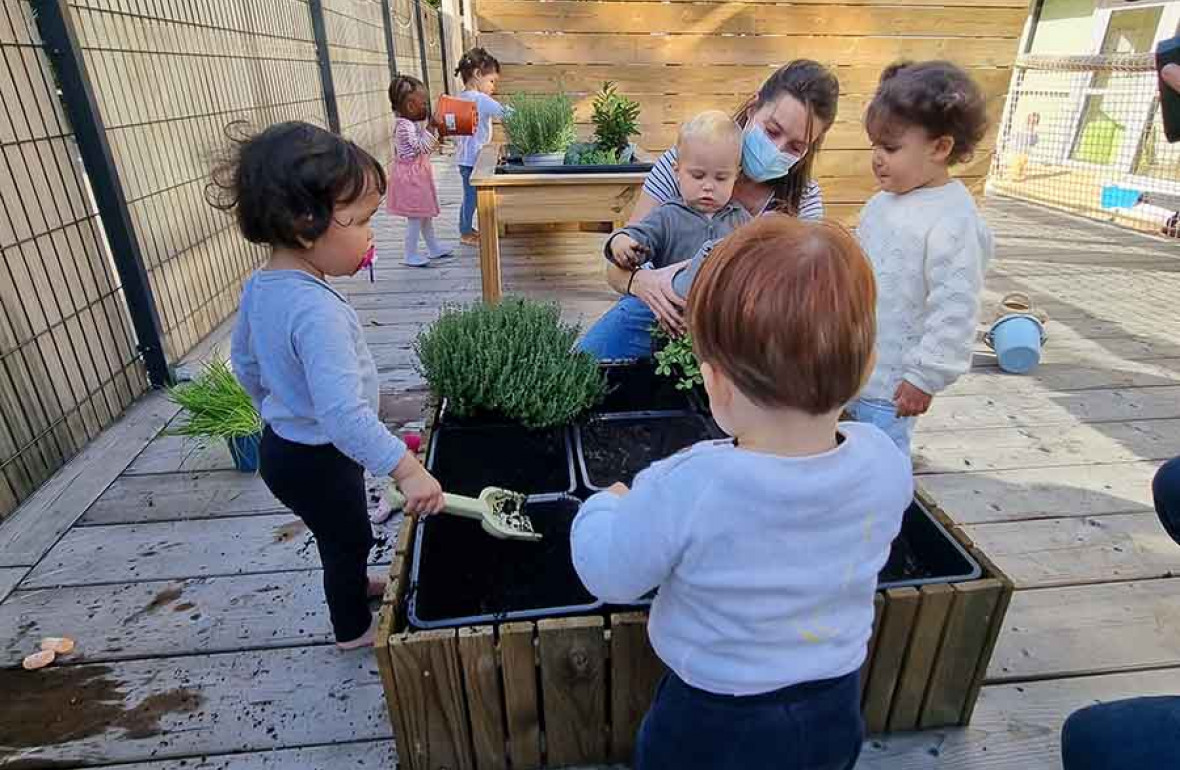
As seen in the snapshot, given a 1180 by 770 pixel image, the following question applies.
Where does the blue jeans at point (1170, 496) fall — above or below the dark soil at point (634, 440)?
above

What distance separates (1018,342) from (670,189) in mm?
1974

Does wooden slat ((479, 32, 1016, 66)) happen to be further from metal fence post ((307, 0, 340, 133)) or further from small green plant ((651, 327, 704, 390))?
small green plant ((651, 327, 704, 390))

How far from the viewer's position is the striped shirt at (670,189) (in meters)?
1.91

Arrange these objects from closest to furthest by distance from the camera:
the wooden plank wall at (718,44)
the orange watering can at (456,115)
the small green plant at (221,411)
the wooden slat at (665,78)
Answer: the small green plant at (221,411) < the orange watering can at (456,115) < the wooden plank wall at (718,44) < the wooden slat at (665,78)

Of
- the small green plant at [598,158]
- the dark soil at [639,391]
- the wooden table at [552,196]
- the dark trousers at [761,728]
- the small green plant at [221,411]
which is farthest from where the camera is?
the small green plant at [598,158]

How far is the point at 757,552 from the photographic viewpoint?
76 cm

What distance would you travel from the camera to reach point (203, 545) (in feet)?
6.19

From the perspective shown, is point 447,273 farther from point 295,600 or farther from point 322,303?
point 322,303

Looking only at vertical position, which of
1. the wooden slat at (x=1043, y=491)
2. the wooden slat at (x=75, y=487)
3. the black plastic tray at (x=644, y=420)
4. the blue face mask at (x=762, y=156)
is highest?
the blue face mask at (x=762, y=156)

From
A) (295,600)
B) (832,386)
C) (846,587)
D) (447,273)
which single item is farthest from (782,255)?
(447,273)

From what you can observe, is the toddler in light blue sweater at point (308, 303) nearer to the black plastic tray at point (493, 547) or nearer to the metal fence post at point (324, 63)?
the black plastic tray at point (493, 547)

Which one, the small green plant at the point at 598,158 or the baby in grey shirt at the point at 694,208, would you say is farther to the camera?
the small green plant at the point at 598,158

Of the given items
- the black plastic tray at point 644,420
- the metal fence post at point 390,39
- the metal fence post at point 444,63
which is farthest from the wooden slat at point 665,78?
the metal fence post at point 444,63

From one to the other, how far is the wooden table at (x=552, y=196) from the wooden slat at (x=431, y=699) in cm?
239
